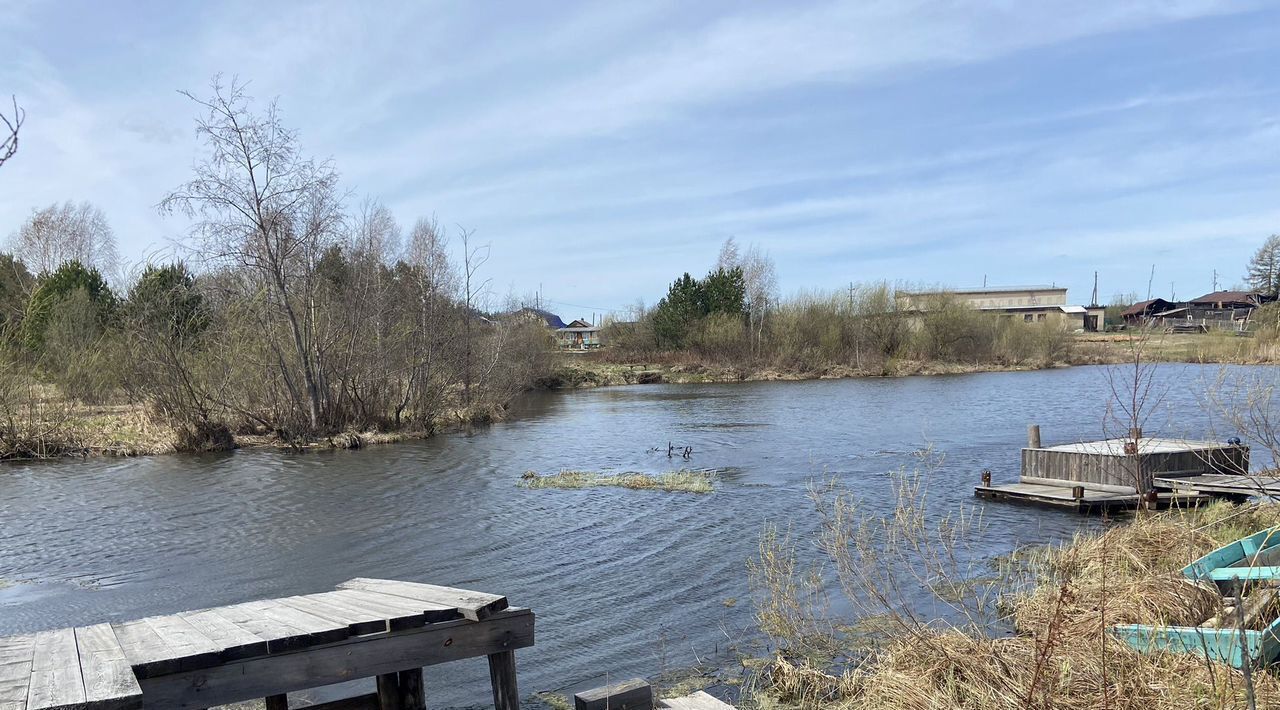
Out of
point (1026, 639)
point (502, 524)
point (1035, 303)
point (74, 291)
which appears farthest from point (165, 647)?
point (1035, 303)

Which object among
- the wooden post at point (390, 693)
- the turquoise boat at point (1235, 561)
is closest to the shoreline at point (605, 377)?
the turquoise boat at point (1235, 561)

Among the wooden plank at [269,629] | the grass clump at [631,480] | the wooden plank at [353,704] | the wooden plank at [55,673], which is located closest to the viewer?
the wooden plank at [55,673]

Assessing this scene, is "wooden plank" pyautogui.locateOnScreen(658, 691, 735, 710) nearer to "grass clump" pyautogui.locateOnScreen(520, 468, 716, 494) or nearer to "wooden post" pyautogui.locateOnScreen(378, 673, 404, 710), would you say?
"wooden post" pyautogui.locateOnScreen(378, 673, 404, 710)

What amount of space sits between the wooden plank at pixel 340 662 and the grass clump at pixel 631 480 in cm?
1325

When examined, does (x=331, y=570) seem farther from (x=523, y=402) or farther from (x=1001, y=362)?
(x=1001, y=362)

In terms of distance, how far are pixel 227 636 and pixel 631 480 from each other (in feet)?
49.7

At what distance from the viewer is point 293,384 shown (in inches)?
1128

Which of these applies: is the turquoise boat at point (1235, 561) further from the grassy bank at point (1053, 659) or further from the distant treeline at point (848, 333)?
the distant treeline at point (848, 333)

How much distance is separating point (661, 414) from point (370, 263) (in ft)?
45.2

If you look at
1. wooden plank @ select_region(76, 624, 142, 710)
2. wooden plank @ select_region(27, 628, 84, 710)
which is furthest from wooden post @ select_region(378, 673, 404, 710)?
wooden plank @ select_region(27, 628, 84, 710)

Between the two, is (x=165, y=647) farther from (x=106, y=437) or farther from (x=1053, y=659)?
(x=106, y=437)

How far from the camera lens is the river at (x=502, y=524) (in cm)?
1058

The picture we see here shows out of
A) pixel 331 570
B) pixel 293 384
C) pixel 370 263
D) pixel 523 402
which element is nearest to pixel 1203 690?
pixel 331 570

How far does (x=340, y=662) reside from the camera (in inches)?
218
